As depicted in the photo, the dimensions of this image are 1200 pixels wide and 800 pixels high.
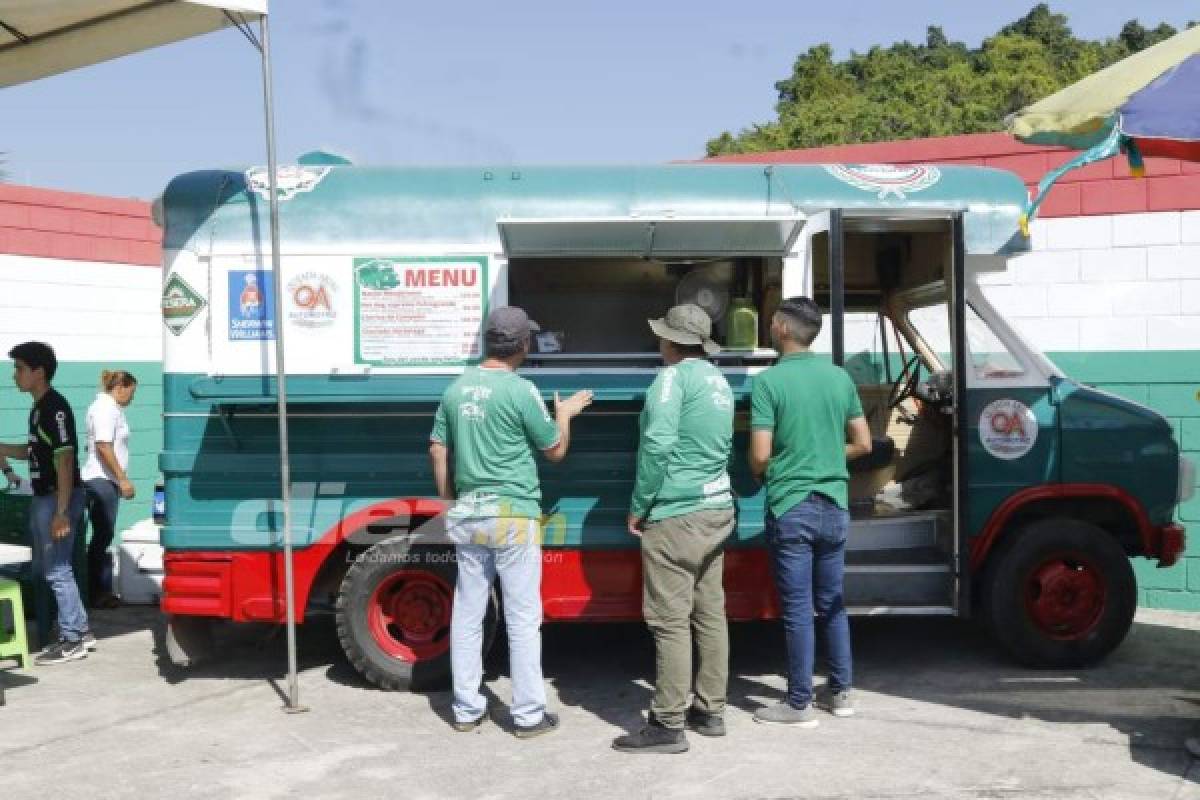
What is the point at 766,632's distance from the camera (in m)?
7.42

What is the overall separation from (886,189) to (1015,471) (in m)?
1.60

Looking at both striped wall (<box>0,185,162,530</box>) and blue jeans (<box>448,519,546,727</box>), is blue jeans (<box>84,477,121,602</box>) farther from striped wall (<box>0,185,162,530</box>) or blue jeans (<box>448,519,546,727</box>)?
blue jeans (<box>448,519,546,727</box>)

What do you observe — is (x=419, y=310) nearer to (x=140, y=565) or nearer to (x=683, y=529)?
(x=683, y=529)

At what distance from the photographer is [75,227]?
365 inches

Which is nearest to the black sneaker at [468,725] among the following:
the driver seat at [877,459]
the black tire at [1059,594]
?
the driver seat at [877,459]

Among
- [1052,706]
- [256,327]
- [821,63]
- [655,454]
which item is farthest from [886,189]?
[821,63]

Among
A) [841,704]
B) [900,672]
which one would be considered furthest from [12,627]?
Result: [900,672]

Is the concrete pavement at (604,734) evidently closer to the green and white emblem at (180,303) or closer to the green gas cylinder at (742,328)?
the green gas cylinder at (742,328)

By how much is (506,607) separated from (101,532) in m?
4.11

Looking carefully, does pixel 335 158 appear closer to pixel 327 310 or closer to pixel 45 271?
pixel 327 310

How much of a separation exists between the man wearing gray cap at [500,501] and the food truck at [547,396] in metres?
0.60

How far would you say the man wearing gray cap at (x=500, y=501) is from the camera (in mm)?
5367

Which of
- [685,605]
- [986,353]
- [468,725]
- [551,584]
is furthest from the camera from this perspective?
[986,353]

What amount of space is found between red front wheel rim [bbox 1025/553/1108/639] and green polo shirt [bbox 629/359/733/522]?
6.90ft
